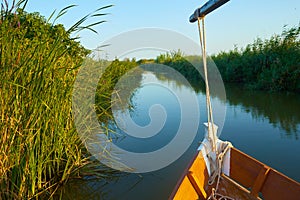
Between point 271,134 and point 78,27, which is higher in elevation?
point 78,27

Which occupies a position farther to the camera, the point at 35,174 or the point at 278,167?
the point at 278,167

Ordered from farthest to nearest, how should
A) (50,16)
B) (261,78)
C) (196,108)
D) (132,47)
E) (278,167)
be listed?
(261,78) < (196,108) < (132,47) < (278,167) < (50,16)

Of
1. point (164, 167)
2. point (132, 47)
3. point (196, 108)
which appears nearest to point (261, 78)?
point (196, 108)

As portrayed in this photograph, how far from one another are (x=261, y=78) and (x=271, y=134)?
5009mm

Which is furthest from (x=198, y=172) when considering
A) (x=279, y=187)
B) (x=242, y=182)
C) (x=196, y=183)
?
(x=279, y=187)

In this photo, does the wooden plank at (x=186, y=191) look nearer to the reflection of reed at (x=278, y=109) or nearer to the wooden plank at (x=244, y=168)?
the wooden plank at (x=244, y=168)

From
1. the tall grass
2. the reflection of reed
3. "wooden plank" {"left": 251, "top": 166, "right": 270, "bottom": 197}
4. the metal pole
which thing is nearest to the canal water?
the reflection of reed

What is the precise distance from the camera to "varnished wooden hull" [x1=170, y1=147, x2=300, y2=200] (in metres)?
1.29

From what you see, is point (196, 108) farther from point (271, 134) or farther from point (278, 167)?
point (278, 167)

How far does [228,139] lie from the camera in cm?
344

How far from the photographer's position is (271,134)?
11.6ft

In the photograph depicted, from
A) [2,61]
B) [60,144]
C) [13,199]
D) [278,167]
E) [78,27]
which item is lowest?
[278,167]

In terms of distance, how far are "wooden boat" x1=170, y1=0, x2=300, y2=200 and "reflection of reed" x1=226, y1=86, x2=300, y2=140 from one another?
7.01ft

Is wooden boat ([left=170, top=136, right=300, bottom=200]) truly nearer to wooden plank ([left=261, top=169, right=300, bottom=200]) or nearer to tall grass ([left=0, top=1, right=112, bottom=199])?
wooden plank ([left=261, top=169, right=300, bottom=200])
